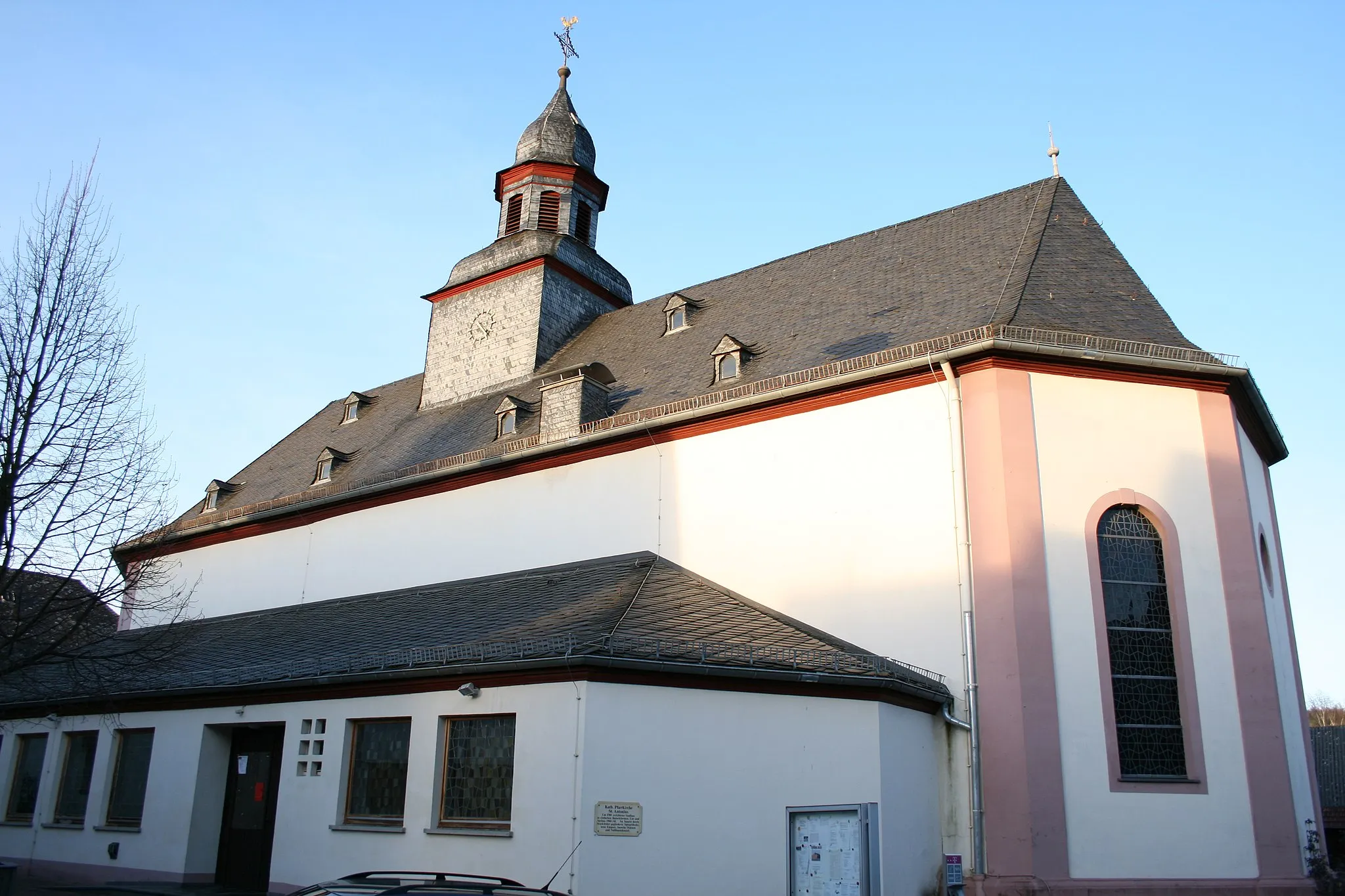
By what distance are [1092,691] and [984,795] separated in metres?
1.84

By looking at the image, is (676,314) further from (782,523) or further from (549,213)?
(782,523)

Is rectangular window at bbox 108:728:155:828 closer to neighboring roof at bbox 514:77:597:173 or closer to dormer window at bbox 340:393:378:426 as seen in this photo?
dormer window at bbox 340:393:378:426

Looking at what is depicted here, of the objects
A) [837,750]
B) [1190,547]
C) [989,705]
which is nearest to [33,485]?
[837,750]

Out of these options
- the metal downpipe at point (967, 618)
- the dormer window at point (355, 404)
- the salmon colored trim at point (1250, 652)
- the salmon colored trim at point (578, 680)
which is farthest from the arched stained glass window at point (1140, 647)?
the dormer window at point (355, 404)

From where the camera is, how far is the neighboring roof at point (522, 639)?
12.0 m

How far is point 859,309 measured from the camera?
17766mm

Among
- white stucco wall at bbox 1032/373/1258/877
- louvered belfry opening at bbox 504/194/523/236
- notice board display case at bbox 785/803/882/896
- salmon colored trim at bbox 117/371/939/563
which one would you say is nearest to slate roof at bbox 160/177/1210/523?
salmon colored trim at bbox 117/371/939/563

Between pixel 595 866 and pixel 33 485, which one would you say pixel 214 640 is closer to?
pixel 33 485

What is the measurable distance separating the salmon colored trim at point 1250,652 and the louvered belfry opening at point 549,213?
53.1ft

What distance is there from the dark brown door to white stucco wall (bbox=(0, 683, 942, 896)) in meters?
1.18

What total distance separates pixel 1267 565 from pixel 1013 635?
489cm

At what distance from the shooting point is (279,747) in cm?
1487

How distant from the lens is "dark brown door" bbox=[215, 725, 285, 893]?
1464 centimetres

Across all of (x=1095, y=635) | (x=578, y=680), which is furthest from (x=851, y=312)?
(x=578, y=680)
